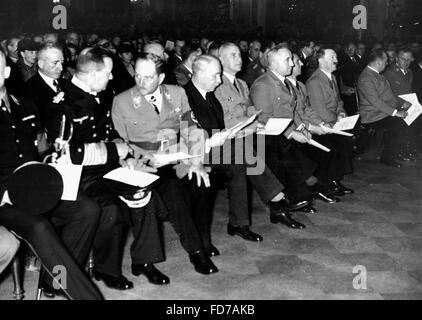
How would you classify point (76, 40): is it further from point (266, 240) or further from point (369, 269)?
point (369, 269)

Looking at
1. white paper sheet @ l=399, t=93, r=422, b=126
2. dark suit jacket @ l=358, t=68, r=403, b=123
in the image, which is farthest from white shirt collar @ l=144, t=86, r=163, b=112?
white paper sheet @ l=399, t=93, r=422, b=126

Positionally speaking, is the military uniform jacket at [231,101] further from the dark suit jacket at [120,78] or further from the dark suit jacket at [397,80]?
the dark suit jacket at [397,80]

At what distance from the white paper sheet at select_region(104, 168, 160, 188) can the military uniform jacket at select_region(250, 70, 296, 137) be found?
155cm

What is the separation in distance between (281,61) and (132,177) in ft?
6.43

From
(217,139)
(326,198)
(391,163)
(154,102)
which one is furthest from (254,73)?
(154,102)

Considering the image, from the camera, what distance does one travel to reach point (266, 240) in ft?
13.6

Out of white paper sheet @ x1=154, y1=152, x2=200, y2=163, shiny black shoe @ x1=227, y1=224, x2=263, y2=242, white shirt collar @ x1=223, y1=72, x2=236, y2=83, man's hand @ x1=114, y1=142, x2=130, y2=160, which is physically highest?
white shirt collar @ x1=223, y1=72, x2=236, y2=83

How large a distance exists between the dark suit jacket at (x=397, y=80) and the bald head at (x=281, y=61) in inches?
114

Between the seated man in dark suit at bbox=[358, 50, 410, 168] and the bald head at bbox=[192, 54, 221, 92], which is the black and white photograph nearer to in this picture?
the bald head at bbox=[192, 54, 221, 92]

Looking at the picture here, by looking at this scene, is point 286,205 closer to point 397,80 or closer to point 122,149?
point 122,149

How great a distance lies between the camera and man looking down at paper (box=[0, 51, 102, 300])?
2670mm

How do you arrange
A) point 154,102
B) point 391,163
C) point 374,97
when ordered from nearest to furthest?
point 154,102
point 374,97
point 391,163

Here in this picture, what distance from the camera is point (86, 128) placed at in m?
3.24

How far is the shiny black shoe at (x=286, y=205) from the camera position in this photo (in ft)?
14.8
